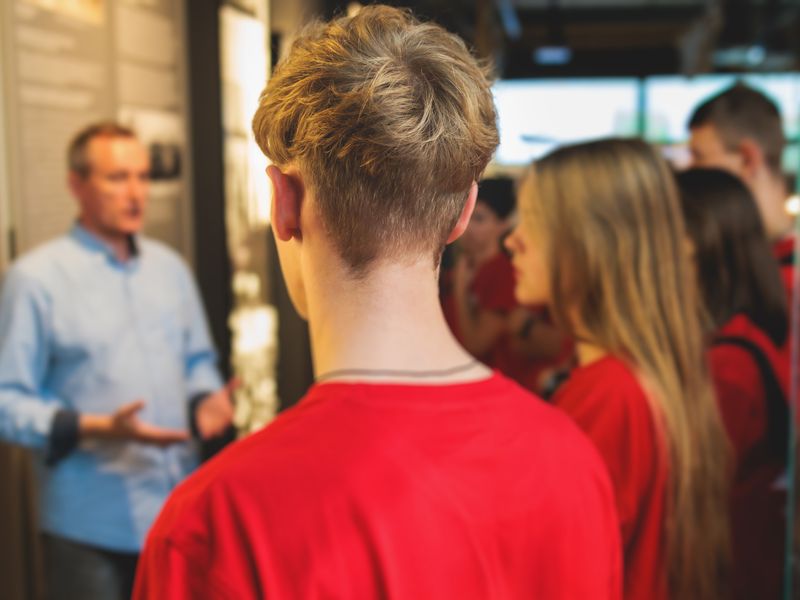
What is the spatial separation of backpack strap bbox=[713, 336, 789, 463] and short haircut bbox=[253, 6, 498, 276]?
129 centimetres

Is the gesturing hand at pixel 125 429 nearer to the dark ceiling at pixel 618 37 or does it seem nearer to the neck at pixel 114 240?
the neck at pixel 114 240

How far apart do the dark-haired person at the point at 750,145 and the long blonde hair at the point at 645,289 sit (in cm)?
126

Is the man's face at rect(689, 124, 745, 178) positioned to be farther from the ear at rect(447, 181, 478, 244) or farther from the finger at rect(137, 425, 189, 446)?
the ear at rect(447, 181, 478, 244)

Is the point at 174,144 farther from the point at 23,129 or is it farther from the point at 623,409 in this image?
the point at 623,409

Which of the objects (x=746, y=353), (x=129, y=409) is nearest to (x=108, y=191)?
(x=129, y=409)

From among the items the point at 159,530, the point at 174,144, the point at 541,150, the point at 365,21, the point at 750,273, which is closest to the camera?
the point at 159,530

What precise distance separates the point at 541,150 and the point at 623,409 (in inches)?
24.9

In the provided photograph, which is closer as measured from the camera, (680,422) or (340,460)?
(340,460)

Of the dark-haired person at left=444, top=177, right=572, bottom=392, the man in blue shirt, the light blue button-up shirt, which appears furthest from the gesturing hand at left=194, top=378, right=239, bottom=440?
the dark-haired person at left=444, top=177, right=572, bottom=392

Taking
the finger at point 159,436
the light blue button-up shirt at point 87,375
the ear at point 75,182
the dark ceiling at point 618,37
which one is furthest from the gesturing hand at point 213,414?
the dark ceiling at point 618,37

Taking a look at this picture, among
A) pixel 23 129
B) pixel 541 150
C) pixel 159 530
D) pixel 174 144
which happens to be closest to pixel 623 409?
pixel 541 150

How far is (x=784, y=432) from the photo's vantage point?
1930mm

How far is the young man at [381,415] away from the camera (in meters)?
0.73

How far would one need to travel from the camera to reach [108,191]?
252 cm
